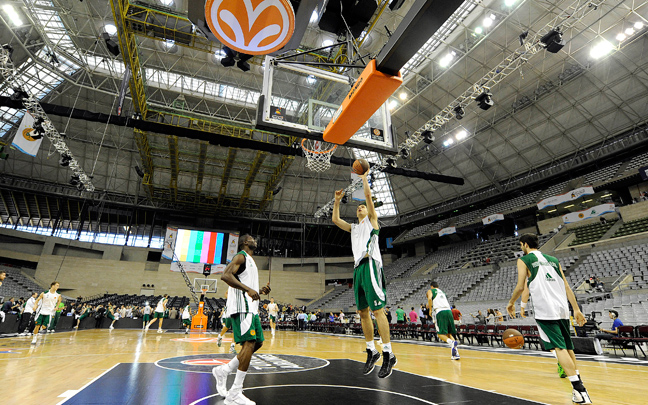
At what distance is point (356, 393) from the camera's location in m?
2.97

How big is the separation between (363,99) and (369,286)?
7.17 feet

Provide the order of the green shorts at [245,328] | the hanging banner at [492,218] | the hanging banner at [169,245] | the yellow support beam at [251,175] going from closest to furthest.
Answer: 1. the green shorts at [245,328]
2. the yellow support beam at [251,175]
3. the hanging banner at [492,218]
4. the hanging banner at [169,245]

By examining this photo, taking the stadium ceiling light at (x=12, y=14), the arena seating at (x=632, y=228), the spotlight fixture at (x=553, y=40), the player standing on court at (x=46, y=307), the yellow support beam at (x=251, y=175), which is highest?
the stadium ceiling light at (x=12, y=14)

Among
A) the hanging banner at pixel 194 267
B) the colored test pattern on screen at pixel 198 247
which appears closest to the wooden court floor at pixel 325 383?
the hanging banner at pixel 194 267

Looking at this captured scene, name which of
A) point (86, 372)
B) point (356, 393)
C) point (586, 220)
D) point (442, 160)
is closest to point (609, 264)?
point (586, 220)

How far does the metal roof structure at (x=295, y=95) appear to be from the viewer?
14898 millimetres

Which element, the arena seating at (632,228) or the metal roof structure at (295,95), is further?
the arena seating at (632,228)

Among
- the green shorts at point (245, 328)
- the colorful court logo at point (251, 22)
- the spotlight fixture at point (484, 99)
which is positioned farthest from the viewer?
the spotlight fixture at point (484, 99)

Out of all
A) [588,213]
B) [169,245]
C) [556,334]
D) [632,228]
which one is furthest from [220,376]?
[169,245]

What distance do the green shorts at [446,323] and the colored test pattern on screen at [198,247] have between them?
2770 cm

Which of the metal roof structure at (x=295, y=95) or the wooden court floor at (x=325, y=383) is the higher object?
the metal roof structure at (x=295, y=95)

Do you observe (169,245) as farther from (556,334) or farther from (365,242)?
(556,334)

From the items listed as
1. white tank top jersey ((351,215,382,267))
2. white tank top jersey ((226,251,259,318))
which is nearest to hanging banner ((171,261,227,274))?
white tank top jersey ((226,251,259,318))

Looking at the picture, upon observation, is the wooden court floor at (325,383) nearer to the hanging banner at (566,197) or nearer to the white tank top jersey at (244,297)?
the white tank top jersey at (244,297)
